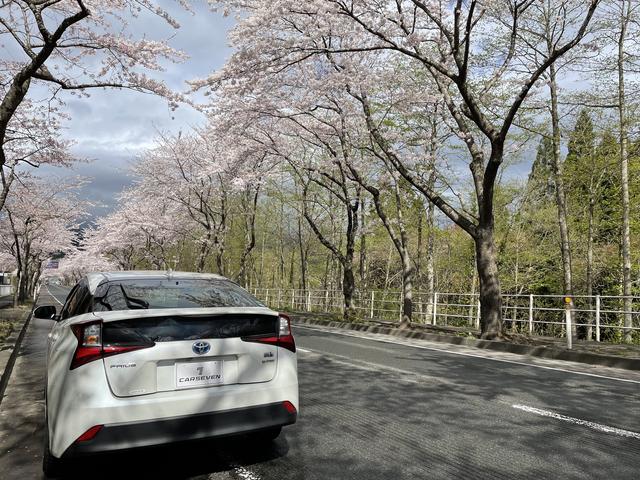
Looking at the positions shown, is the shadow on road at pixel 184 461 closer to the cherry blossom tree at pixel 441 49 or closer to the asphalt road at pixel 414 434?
the asphalt road at pixel 414 434

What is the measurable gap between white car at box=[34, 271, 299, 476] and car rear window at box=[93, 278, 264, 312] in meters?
0.01

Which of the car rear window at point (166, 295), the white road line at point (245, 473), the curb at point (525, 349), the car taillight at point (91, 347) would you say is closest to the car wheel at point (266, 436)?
the white road line at point (245, 473)

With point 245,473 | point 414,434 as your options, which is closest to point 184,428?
point 245,473

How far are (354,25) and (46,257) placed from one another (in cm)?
4877

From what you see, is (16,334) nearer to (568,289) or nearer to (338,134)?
(338,134)

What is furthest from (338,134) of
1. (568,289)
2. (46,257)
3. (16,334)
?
(46,257)

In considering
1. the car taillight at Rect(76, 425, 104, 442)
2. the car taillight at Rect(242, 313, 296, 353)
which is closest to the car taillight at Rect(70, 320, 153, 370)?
the car taillight at Rect(76, 425, 104, 442)

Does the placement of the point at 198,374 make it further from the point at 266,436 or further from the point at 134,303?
the point at 266,436

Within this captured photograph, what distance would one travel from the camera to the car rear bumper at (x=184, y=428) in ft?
9.48

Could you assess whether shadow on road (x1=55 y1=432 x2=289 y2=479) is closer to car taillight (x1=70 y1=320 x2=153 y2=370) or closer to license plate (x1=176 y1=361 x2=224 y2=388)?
license plate (x1=176 y1=361 x2=224 y2=388)

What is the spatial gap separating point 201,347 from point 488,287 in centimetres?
1045

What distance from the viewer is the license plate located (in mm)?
3162

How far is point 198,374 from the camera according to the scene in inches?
127

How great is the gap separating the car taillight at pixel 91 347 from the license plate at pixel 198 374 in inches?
11.6
